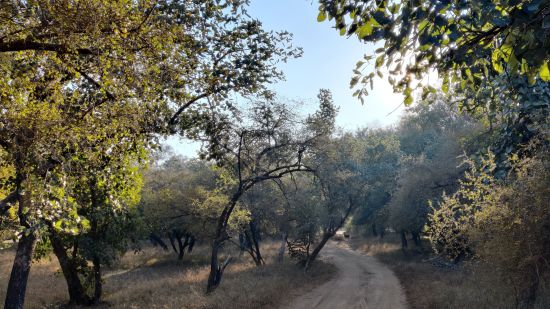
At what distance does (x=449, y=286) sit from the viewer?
2048cm

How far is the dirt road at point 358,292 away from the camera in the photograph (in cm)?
1831

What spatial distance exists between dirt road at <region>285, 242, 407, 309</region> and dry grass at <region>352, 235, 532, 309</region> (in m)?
0.75

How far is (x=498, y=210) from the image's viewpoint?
34.6 feet

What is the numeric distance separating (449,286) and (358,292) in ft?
15.3

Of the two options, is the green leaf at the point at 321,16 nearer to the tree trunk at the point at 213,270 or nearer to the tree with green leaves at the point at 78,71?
the tree with green leaves at the point at 78,71

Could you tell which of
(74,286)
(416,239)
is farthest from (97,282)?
(416,239)

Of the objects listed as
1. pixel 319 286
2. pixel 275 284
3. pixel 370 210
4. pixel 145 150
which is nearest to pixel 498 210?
pixel 145 150

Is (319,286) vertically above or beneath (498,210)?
beneath

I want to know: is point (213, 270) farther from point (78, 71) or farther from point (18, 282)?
point (78, 71)

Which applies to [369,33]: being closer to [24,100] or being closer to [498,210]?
[24,100]

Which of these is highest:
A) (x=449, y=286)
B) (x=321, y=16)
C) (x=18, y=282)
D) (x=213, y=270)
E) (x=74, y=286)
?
(x=321, y=16)

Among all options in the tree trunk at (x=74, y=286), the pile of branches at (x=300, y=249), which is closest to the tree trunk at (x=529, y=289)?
the tree trunk at (x=74, y=286)

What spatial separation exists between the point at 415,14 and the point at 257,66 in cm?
726

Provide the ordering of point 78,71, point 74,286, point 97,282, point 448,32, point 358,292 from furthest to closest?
point 358,292
point 97,282
point 74,286
point 78,71
point 448,32
